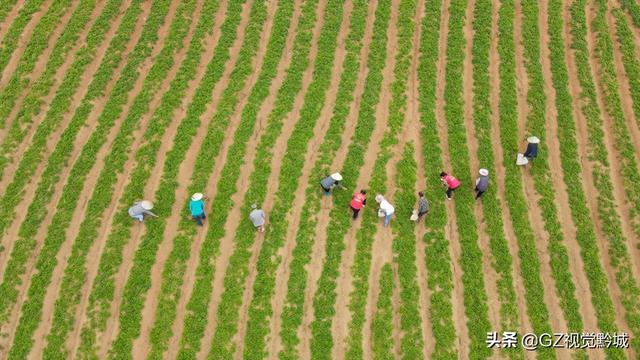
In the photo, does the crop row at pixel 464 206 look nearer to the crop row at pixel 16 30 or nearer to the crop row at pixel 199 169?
the crop row at pixel 199 169

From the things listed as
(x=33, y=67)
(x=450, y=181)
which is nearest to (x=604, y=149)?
(x=450, y=181)

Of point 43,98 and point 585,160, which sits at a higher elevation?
point 43,98

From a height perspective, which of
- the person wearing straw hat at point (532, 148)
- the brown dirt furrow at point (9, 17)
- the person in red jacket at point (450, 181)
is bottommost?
the person in red jacket at point (450, 181)

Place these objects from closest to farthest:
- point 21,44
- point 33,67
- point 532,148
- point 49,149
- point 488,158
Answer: point 532,148 < point 488,158 < point 49,149 < point 33,67 < point 21,44

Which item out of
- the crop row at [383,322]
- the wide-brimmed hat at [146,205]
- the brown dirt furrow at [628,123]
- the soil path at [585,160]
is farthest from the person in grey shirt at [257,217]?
the brown dirt furrow at [628,123]

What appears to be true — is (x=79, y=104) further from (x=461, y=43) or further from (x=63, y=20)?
(x=461, y=43)

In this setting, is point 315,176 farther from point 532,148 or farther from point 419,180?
point 532,148

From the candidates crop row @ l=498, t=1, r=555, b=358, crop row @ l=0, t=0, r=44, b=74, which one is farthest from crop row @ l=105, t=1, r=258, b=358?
crop row @ l=498, t=1, r=555, b=358
